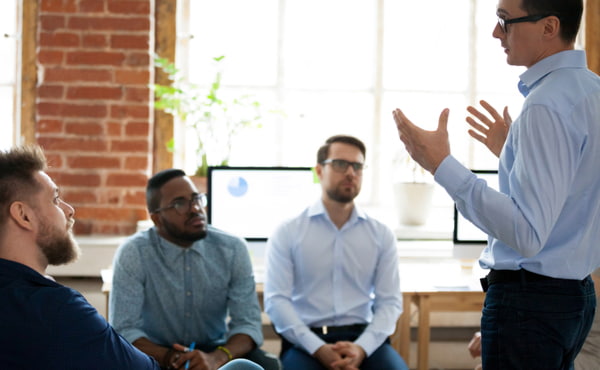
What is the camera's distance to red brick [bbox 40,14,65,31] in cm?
359

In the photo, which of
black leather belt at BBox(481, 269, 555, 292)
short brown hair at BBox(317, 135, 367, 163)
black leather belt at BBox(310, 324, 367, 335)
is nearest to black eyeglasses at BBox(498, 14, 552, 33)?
black leather belt at BBox(481, 269, 555, 292)

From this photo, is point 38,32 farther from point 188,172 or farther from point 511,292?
point 511,292

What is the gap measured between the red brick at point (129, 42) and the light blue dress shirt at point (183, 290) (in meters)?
1.30

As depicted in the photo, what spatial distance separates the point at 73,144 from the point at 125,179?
32cm

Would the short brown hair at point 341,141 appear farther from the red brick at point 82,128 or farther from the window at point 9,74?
the window at point 9,74

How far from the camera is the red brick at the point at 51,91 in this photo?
3625 mm

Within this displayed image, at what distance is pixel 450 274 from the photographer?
3.39 metres

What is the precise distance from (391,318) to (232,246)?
0.70 metres

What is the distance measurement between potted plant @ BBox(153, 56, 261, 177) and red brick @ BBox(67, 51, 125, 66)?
→ 20cm

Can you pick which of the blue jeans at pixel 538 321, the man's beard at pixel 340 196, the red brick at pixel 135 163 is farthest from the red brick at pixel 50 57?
the blue jeans at pixel 538 321

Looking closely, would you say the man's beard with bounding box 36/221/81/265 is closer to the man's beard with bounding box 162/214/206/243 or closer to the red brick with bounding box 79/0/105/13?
the man's beard with bounding box 162/214/206/243

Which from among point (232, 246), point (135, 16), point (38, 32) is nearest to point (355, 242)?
point (232, 246)

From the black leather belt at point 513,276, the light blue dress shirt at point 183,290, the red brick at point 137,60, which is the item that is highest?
the red brick at point 137,60

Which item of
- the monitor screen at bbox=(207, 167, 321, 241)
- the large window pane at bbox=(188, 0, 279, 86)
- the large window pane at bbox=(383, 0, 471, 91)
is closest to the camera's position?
the monitor screen at bbox=(207, 167, 321, 241)
